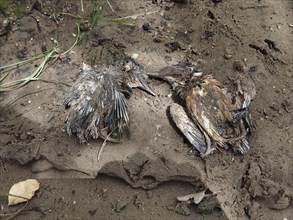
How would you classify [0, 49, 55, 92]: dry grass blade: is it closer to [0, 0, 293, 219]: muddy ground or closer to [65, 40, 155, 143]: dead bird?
[0, 0, 293, 219]: muddy ground

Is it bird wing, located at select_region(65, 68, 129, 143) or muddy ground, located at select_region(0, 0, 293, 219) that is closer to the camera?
muddy ground, located at select_region(0, 0, 293, 219)

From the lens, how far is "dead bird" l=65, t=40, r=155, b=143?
2.66 meters

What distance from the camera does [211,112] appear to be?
2.78 metres

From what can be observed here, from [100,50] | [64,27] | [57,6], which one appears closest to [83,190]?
[100,50]

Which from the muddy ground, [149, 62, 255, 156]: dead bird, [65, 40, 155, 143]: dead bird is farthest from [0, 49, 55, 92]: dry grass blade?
[149, 62, 255, 156]: dead bird

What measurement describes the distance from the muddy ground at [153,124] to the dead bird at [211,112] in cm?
7

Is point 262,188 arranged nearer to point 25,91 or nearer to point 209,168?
point 209,168

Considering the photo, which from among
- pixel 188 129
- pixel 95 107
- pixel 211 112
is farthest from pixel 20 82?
pixel 211 112

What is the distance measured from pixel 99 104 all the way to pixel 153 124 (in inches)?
14.4

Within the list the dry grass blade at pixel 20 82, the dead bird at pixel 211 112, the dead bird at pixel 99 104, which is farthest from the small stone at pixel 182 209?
the dry grass blade at pixel 20 82

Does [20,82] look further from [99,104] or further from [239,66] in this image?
[239,66]

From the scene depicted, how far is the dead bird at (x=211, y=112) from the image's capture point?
106 inches

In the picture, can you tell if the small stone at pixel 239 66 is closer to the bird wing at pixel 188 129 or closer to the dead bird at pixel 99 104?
the bird wing at pixel 188 129

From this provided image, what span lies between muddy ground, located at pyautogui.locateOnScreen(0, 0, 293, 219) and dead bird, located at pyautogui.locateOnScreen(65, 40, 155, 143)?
0.23 ft
